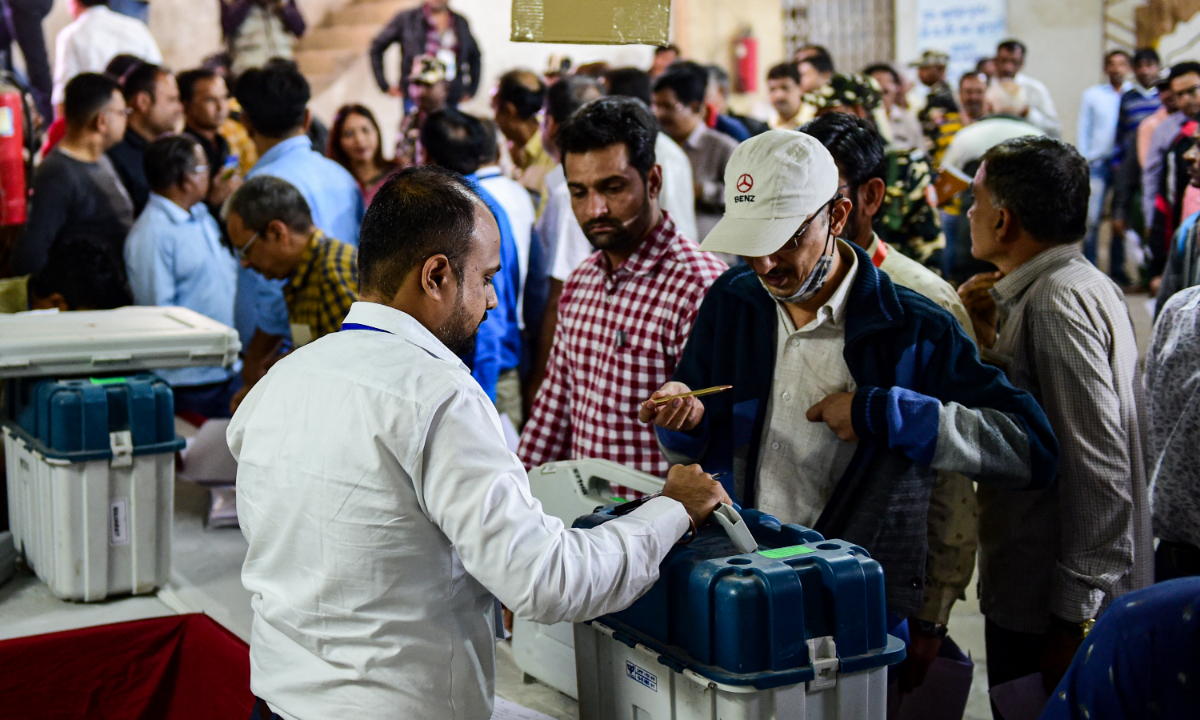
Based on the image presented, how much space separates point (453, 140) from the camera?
365 centimetres

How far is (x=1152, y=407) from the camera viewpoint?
228 cm

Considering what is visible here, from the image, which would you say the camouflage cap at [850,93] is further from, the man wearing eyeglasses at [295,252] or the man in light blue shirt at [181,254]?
the man in light blue shirt at [181,254]

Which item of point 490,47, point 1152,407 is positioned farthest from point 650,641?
point 490,47

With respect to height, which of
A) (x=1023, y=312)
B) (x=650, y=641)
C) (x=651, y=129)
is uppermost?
(x=651, y=129)

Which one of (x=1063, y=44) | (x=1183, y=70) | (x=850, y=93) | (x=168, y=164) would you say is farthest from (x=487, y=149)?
(x=1063, y=44)

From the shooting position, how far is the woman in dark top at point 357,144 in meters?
5.29

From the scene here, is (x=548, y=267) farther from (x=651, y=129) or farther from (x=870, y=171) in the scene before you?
(x=870, y=171)

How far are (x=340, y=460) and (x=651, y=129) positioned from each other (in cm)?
142

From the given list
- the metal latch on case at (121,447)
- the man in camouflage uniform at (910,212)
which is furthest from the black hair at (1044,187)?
the metal latch on case at (121,447)

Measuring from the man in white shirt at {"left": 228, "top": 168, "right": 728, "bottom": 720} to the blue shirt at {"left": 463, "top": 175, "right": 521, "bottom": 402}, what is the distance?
141cm

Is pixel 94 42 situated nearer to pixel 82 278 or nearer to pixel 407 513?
pixel 82 278

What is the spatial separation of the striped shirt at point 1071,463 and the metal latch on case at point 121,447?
2087 mm

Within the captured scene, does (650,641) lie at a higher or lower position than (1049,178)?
lower

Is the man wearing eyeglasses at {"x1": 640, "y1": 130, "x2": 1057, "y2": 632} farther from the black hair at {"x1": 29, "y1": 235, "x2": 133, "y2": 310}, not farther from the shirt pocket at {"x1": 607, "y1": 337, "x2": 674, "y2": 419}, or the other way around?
the black hair at {"x1": 29, "y1": 235, "x2": 133, "y2": 310}
